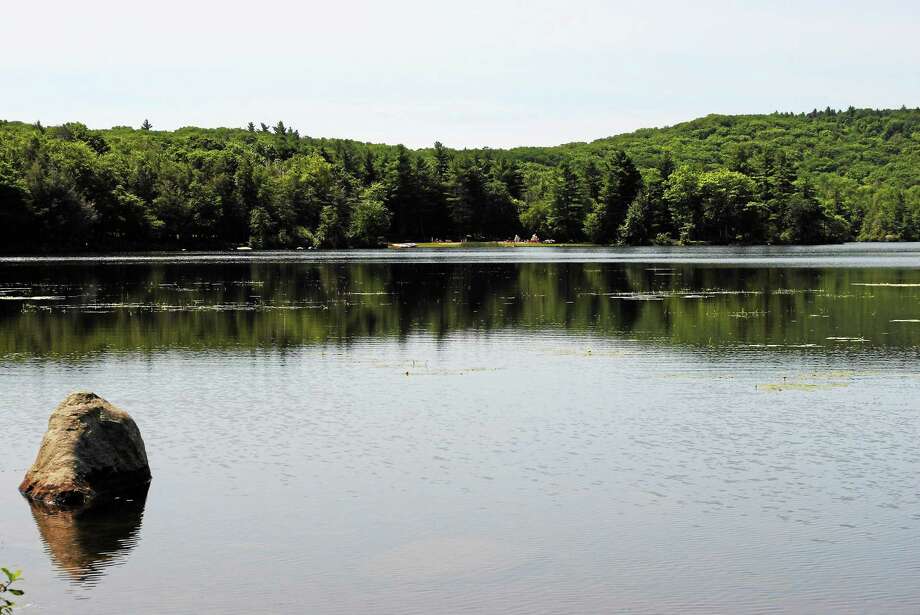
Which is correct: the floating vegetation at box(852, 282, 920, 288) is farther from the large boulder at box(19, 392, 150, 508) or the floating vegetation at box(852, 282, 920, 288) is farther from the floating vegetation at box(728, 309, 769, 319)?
the large boulder at box(19, 392, 150, 508)

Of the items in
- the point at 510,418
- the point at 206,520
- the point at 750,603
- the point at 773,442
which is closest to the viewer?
the point at 750,603

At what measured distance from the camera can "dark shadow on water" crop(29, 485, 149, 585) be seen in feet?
53.9

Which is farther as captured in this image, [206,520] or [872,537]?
[206,520]

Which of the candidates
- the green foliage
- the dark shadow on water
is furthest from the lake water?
the green foliage

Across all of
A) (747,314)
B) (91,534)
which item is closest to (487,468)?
(91,534)

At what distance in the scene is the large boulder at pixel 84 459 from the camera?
1995 cm

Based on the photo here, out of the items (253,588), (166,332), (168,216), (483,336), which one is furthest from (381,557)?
(168,216)

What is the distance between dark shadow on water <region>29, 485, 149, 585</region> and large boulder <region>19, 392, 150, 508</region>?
37 cm

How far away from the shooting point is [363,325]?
52.3 metres

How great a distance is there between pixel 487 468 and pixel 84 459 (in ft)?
27.0

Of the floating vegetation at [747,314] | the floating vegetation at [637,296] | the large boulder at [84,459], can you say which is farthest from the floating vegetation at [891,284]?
the large boulder at [84,459]

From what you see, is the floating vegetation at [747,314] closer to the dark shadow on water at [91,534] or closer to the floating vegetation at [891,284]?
the floating vegetation at [891,284]

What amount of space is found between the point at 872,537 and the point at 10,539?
14.6 m

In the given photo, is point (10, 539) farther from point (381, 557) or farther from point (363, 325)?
point (363, 325)
